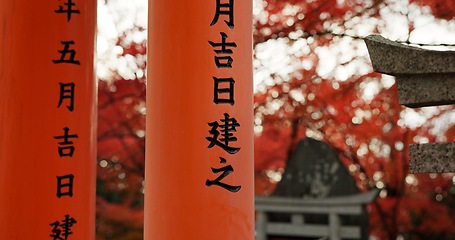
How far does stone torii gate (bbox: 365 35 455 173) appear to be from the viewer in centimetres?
291

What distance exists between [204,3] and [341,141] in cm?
731

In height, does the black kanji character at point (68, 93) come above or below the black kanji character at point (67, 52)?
below

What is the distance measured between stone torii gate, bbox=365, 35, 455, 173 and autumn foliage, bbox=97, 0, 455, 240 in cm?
435

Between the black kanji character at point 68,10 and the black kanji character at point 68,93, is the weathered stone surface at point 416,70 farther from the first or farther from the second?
the black kanji character at point 68,10

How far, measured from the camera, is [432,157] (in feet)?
9.77

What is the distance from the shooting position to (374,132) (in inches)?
377

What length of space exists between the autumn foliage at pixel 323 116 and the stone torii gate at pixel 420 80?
14.3 feet

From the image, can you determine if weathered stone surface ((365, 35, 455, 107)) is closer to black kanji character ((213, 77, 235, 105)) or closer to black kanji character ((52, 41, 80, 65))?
black kanji character ((213, 77, 235, 105))

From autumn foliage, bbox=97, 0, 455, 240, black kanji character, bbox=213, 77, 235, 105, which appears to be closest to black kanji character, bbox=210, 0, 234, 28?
black kanji character, bbox=213, 77, 235, 105

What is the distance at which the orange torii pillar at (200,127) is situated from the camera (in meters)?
3.21

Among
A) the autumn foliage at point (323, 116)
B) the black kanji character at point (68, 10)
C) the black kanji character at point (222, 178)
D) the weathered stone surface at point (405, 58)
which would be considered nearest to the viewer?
the weathered stone surface at point (405, 58)

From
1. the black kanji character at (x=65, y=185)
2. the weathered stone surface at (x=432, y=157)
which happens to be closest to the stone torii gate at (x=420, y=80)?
the weathered stone surface at (x=432, y=157)

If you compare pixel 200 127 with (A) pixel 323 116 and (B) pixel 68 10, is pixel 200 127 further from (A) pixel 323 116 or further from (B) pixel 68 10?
(A) pixel 323 116

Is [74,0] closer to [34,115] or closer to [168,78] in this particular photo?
[34,115]
